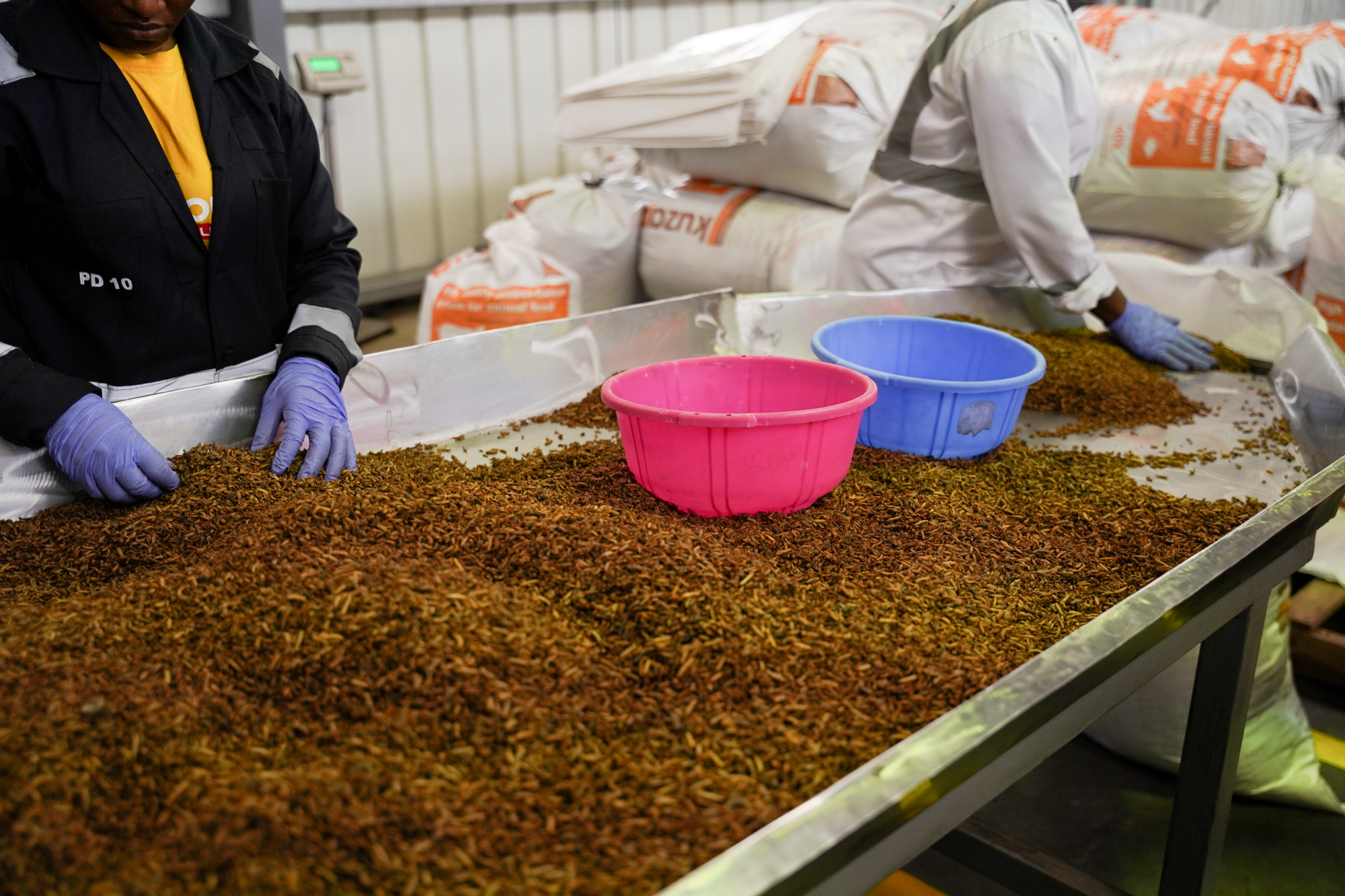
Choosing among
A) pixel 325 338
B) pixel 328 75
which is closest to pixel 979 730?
pixel 325 338

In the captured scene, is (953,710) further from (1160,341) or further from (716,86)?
(716,86)

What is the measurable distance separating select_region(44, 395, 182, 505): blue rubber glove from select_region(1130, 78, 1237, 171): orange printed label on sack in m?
2.42

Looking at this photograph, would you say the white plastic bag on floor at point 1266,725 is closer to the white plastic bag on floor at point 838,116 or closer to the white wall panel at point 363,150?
the white plastic bag on floor at point 838,116

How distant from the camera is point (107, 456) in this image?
107 cm

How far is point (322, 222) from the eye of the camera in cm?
153

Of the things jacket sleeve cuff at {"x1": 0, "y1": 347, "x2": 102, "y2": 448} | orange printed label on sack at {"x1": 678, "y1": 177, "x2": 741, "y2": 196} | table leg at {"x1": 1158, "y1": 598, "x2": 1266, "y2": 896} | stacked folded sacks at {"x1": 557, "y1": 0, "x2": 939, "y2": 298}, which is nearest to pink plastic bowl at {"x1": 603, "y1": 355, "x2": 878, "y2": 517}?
table leg at {"x1": 1158, "y1": 598, "x2": 1266, "y2": 896}

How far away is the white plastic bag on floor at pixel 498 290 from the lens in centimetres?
273

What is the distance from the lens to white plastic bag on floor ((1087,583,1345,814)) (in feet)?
5.28

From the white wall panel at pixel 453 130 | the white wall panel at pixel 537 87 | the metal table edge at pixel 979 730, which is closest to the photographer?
the metal table edge at pixel 979 730

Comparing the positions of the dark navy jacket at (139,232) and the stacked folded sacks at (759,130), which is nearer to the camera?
the dark navy jacket at (139,232)

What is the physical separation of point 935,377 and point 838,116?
1319mm

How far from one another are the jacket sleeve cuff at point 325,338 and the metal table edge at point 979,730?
0.96m

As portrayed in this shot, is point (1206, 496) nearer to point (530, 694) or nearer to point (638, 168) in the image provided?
point (530, 694)

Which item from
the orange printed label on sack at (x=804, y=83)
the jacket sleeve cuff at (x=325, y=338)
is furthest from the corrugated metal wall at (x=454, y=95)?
the jacket sleeve cuff at (x=325, y=338)
